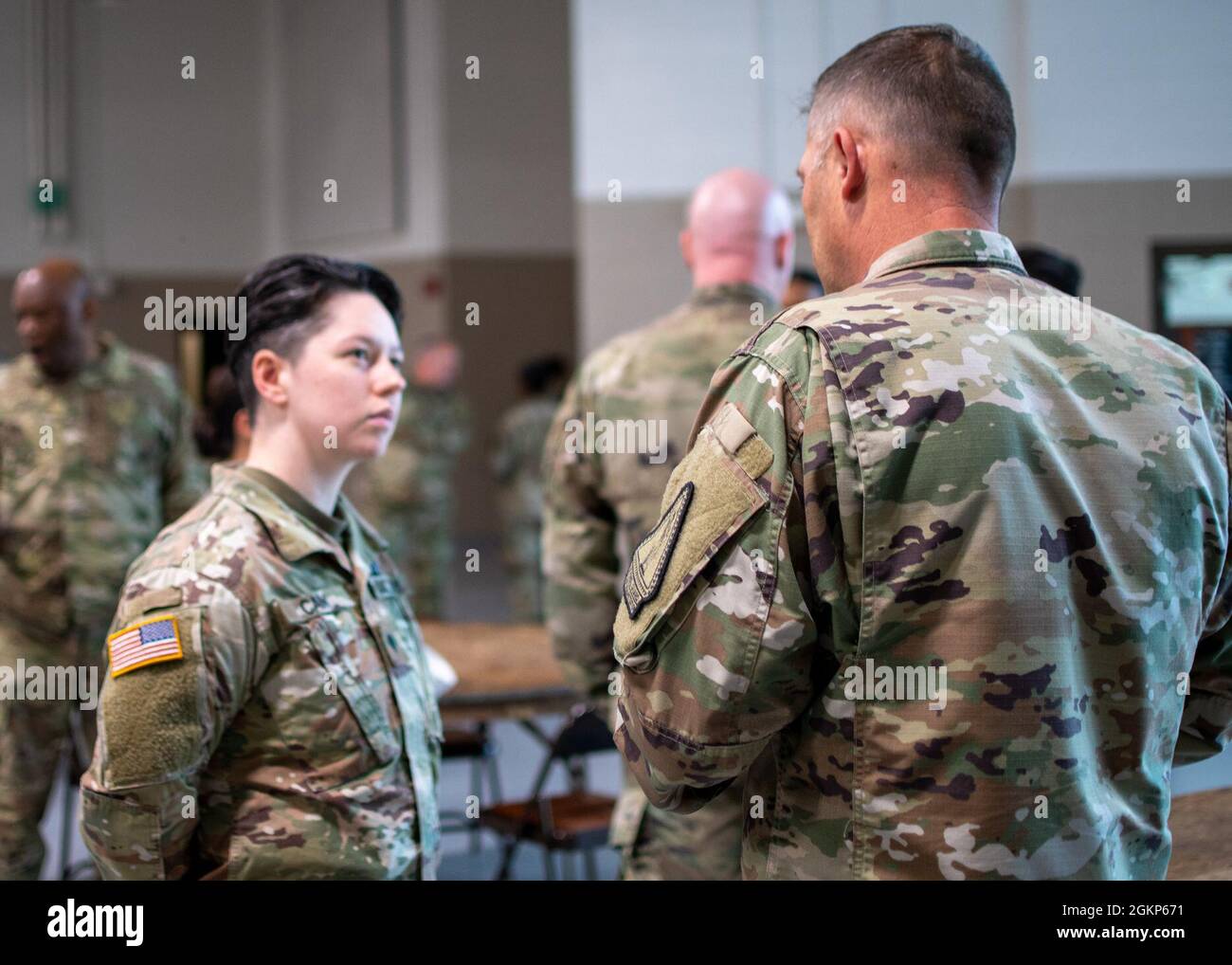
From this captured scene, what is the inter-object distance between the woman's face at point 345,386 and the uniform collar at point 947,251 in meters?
0.83

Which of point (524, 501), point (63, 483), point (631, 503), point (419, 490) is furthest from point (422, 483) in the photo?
point (631, 503)

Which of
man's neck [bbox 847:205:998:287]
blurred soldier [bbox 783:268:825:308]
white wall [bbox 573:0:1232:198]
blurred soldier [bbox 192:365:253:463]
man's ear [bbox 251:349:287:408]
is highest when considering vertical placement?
white wall [bbox 573:0:1232:198]

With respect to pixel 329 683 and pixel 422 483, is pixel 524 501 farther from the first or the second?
pixel 329 683

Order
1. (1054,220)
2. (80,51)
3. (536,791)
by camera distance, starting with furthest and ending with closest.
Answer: (80,51) < (1054,220) < (536,791)

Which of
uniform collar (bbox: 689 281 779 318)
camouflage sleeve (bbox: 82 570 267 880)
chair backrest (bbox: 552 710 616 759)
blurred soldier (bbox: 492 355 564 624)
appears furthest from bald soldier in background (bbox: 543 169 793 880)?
blurred soldier (bbox: 492 355 564 624)

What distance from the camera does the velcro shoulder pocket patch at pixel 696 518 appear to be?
4.35 feet

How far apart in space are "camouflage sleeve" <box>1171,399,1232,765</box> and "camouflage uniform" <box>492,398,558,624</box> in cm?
688

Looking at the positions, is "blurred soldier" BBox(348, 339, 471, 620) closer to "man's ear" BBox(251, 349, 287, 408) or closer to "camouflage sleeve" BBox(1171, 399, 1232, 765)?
"man's ear" BBox(251, 349, 287, 408)

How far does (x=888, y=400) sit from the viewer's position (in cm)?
131

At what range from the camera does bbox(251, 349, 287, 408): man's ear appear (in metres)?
1.95

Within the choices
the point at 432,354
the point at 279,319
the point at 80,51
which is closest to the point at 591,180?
the point at 432,354

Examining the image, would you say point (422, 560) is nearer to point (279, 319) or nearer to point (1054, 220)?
point (1054, 220)

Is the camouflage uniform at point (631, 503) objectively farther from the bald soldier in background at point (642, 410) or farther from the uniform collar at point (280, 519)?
the uniform collar at point (280, 519)

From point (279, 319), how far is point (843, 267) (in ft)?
2.98
